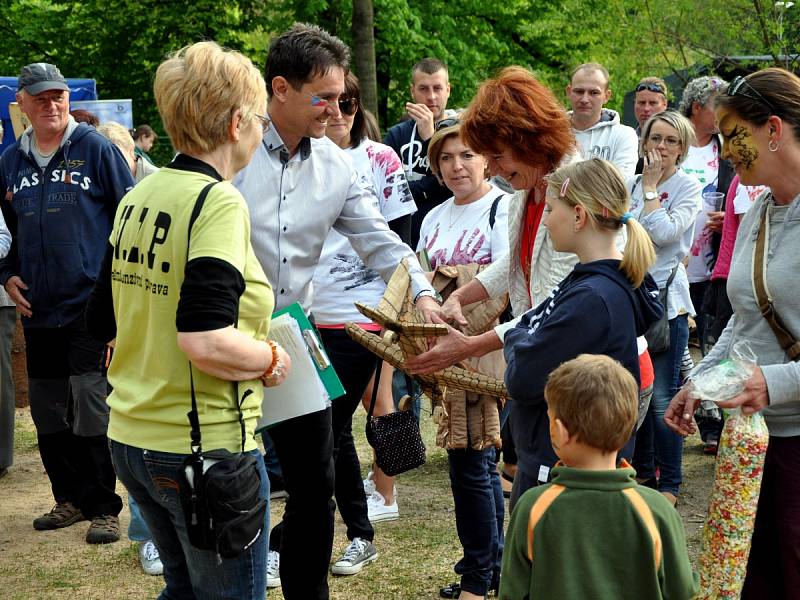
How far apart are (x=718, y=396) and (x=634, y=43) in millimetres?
10097

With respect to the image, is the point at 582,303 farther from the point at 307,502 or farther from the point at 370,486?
the point at 370,486

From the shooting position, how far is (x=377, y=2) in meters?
17.6

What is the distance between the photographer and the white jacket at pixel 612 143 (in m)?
6.64

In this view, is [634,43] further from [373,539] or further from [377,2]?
[373,539]

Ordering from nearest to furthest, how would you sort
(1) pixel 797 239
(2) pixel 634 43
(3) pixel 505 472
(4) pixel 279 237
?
(1) pixel 797 239, (4) pixel 279 237, (3) pixel 505 472, (2) pixel 634 43

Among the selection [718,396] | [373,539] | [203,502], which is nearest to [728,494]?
[718,396]

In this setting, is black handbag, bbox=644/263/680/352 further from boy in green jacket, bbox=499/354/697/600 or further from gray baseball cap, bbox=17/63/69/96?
gray baseball cap, bbox=17/63/69/96

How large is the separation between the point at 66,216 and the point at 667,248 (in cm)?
330

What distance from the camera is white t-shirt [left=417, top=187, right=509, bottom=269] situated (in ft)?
15.3

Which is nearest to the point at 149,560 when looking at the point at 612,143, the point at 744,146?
the point at 744,146

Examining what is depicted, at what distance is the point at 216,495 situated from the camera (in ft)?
8.43

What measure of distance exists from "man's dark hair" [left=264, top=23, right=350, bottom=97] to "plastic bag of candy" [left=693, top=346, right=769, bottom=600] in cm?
178

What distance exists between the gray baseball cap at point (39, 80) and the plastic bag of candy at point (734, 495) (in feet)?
13.1

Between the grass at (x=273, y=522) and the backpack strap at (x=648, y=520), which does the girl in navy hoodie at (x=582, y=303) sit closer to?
the backpack strap at (x=648, y=520)
